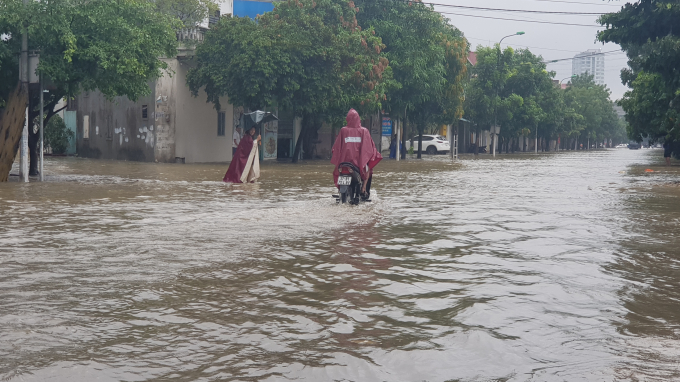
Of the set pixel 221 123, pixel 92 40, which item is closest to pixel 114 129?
pixel 221 123

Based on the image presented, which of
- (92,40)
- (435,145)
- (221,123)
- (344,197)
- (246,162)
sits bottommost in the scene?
(344,197)

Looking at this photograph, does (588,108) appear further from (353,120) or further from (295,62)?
(353,120)

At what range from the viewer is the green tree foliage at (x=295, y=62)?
32903 millimetres

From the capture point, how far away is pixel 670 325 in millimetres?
5520

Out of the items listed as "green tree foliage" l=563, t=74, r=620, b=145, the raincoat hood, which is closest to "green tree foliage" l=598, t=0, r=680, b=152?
the raincoat hood

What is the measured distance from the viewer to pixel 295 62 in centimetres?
3400

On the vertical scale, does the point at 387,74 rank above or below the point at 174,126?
above

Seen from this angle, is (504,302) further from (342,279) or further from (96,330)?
(96,330)

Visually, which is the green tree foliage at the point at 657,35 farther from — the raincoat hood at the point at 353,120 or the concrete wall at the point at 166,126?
the concrete wall at the point at 166,126

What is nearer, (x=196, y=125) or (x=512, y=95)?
(x=196, y=125)

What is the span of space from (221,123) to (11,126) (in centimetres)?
1946

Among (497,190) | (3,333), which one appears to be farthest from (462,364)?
(497,190)

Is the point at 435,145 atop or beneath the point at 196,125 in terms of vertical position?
beneath

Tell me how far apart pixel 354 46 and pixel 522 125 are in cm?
4673
